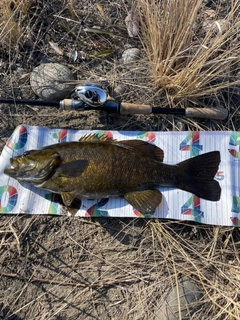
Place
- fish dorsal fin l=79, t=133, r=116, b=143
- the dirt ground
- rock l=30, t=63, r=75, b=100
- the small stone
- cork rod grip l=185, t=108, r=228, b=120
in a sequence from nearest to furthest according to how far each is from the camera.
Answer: the dirt ground
fish dorsal fin l=79, t=133, r=116, b=143
cork rod grip l=185, t=108, r=228, b=120
rock l=30, t=63, r=75, b=100
the small stone

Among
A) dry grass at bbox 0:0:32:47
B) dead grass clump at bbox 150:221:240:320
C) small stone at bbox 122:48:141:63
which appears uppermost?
dry grass at bbox 0:0:32:47

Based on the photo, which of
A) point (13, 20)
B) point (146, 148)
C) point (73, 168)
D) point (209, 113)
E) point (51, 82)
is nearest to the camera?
point (73, 168)

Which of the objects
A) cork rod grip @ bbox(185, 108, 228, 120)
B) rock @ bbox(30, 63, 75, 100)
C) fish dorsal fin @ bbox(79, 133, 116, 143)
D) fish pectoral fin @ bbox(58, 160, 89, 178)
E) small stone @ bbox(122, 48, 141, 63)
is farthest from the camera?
small stone @ bbox(122, 48, 141, 63)

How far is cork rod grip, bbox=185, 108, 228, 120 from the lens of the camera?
130 inches

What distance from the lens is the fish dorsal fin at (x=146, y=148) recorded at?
10.4 ft

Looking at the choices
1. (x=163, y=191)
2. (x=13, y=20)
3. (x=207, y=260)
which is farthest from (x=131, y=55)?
(x=207, y=260)

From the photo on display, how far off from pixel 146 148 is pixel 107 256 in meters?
1.11

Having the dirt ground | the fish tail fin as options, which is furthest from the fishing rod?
the fish tail fin

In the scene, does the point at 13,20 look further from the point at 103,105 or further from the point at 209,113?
the point at 209,113

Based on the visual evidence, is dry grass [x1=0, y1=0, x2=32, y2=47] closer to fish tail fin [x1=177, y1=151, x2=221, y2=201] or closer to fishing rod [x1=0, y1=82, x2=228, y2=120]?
fishing rod [x1=0, y1=82, x2=228, y2=120]

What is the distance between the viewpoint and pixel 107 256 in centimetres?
318

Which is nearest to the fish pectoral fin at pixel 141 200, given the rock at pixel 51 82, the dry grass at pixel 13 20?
the rock at pixel 51 82

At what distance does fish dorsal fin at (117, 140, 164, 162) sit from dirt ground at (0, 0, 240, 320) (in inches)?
13.1

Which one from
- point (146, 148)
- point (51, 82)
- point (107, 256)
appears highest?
point (51, 82)
